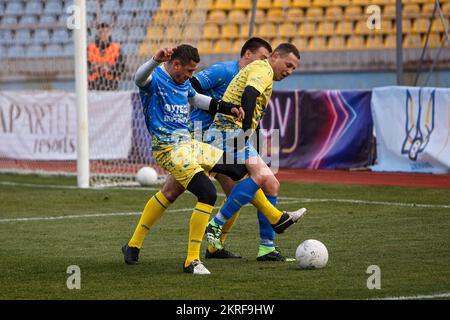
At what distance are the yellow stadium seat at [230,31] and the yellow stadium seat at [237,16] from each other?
129 millimetres

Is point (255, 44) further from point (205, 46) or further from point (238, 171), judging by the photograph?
point (205, 46)

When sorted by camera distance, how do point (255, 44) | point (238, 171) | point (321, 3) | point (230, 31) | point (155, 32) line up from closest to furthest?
point (238, 171) < point (255, 44) < point (155, 32) < point (321, 3) < point (230, 31)

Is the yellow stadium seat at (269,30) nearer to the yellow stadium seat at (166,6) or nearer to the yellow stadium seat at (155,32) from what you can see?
the yellow stadium seat at (166,6)

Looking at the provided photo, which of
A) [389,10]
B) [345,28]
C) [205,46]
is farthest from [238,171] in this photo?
[205,46]

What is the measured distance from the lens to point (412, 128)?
15.4 metres

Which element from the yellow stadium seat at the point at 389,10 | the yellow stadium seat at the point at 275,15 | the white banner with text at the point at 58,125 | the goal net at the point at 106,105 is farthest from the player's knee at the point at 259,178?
the yellow stadium seat at the point at 275,15

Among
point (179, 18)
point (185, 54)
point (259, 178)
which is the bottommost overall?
point (259, 178)

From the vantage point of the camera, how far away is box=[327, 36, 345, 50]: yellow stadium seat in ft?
65.3

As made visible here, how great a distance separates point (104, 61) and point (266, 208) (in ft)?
27.0

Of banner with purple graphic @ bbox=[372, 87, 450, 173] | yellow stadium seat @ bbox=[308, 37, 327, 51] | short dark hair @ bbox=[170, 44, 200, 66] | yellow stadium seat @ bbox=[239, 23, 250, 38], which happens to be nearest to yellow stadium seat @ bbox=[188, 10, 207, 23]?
banner with purple graphic @ bbox=[372, 87, 450, 173]

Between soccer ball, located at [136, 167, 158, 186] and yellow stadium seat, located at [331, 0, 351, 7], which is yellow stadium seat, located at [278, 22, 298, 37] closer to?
yellow stadium seat, located at [331, 0, 351, 7]

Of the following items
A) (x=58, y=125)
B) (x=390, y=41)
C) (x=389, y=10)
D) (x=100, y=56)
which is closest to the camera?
(x=100, y=56)

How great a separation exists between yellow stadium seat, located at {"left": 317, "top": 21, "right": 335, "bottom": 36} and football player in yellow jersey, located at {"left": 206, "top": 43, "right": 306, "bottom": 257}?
12300 millimetres

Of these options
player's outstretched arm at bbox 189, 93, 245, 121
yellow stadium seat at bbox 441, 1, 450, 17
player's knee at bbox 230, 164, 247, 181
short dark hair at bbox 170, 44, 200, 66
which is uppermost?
yellow stadium seat at bbox 441, 1, 450, 17
